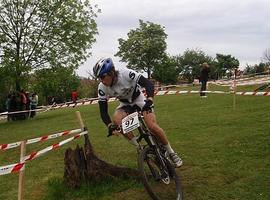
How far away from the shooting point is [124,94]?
6277 mm

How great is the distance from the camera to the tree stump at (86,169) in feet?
22.4

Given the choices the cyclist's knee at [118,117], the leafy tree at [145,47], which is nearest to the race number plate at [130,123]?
the cyclist's knee at [118,117]

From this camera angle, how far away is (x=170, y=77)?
77750mm

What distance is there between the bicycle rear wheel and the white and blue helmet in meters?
1.21

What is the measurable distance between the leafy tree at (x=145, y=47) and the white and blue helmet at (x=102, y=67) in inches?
2995

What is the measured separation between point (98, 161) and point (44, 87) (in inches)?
883

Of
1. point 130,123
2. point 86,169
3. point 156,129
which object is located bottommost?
point 86,169

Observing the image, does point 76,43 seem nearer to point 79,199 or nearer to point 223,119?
point 223,119

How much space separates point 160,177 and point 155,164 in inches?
7.6

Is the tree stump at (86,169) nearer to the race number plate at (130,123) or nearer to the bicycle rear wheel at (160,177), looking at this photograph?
the bicycle rear wheel at (160,177)

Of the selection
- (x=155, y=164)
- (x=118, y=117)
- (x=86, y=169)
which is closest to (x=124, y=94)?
(x=118, y=117)

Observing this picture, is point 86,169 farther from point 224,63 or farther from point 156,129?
point 224,63

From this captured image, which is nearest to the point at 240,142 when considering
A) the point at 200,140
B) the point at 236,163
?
the point at 200,140

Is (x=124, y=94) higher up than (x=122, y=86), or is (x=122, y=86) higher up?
(x=122, y=86)
